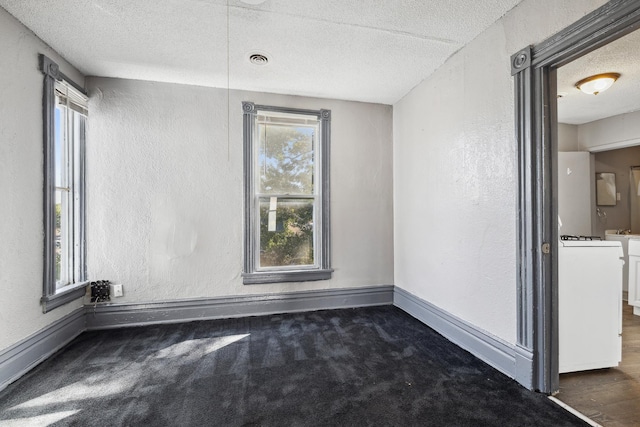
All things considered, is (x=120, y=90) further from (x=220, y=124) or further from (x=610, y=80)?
(x=610, y=80)

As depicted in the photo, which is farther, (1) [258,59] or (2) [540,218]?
(1) [258,59]

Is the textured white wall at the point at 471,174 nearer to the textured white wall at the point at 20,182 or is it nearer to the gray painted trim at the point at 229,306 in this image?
the gray painted trim at the point at 229,306

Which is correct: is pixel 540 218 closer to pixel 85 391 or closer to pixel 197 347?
pixel 197 347

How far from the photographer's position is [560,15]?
172cm

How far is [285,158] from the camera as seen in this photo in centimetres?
346

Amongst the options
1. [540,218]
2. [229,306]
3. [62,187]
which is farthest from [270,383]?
[62,187]

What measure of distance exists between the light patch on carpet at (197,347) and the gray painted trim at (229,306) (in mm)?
533

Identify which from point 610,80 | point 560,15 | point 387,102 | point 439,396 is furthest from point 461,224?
point 610,80

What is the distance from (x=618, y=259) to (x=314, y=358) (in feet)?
7.59

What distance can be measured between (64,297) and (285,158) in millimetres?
2418

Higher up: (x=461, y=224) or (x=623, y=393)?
(x=461, y=224)

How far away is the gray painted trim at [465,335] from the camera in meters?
2.08

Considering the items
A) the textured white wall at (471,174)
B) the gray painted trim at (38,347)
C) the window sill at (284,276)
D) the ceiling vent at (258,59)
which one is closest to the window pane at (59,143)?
the gray painted trim at (38,347)

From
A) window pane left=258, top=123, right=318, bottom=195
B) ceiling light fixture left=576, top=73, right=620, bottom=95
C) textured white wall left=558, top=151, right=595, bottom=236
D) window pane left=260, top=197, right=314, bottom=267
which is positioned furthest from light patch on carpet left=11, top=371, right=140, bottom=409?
textured white wall left=558, top=151, right=595, bottom=236
